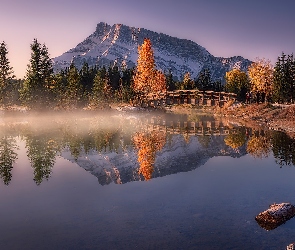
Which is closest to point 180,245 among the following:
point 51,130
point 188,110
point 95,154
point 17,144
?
point 95,154

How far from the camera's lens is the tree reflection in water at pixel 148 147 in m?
20.5

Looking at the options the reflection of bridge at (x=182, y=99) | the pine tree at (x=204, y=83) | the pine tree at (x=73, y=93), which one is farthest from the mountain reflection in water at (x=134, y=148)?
the pine tree at (x=204, y=83)

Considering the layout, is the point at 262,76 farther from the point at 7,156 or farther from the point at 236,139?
the point at 7,156

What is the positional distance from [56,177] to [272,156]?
1563 centimetres

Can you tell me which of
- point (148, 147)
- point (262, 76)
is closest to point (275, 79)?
point (262, 76)

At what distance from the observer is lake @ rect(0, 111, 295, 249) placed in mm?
11109

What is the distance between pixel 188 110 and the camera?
69812 millimetres

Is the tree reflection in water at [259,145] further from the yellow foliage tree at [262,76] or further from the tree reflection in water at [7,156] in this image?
the yellow foliage tree at [262,76]

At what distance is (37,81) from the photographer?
5238cm

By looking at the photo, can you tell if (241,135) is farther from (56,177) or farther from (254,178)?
(56,177)

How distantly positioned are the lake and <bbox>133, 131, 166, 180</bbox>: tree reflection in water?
10cm

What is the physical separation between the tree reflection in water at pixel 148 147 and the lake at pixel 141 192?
98 mm

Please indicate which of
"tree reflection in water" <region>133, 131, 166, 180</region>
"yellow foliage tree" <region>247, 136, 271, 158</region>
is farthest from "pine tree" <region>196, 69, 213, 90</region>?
"yellow foliage tree" <region>247, 136, 271, 158</region>

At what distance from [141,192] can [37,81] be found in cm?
4155
